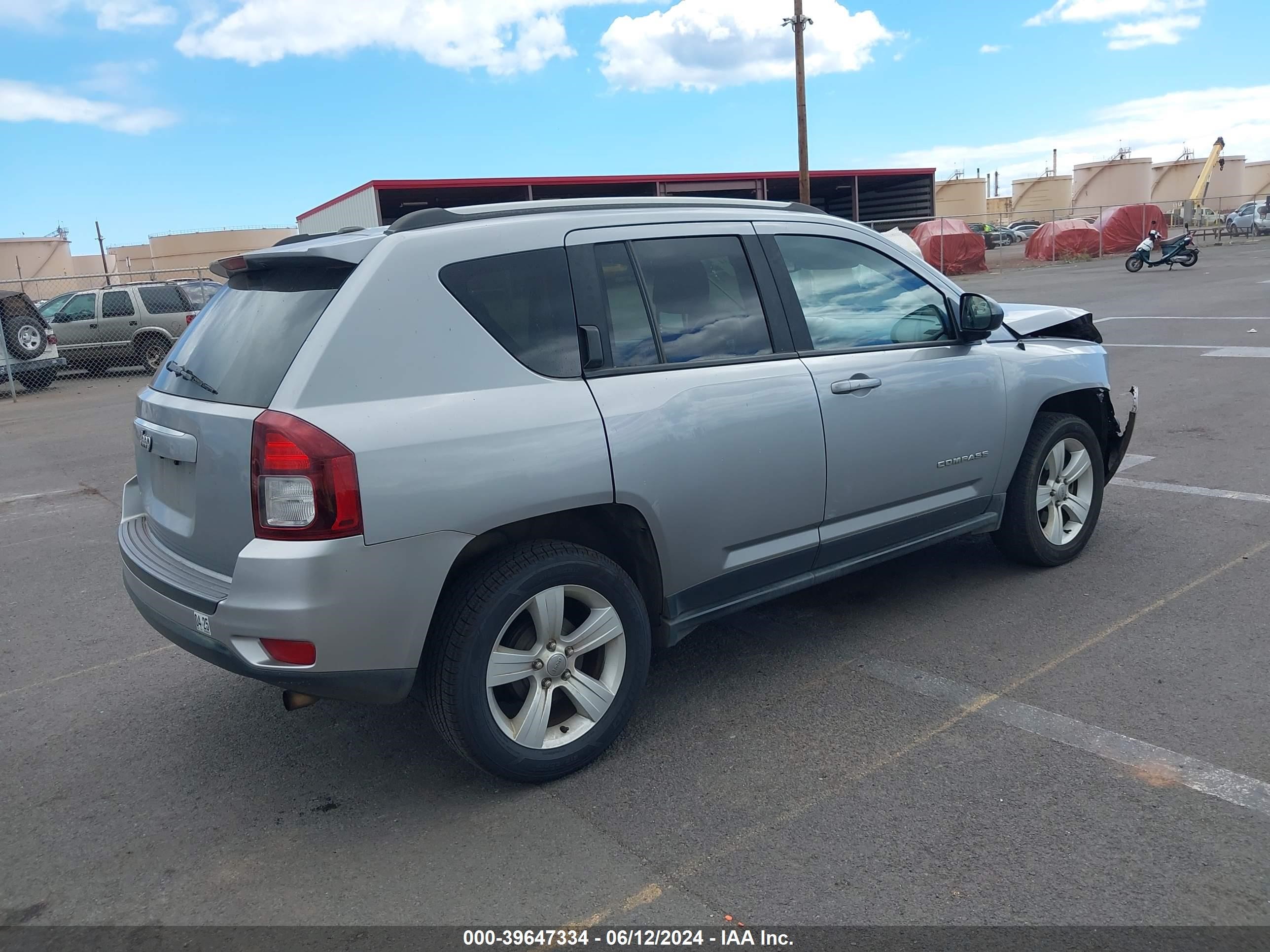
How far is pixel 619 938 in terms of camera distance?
2.65 m

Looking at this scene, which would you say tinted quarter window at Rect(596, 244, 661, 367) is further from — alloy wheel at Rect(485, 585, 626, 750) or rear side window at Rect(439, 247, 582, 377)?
alloy wheel at Rect(485, 585, 626, 750)

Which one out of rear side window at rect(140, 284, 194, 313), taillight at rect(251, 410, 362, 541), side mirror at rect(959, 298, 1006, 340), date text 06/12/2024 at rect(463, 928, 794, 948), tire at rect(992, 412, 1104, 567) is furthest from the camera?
rear side window at rect(140, 284, 194, 313)

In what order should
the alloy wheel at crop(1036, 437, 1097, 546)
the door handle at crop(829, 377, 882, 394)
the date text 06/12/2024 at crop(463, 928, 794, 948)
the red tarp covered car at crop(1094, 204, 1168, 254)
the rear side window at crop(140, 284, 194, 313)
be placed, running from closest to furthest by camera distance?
the date text 06/12/2024 at crop(463, 928, 794, 948) → the door handle at crop(829, 377, 882, 394) → the alloy wheel at crop(1036, 437, 1097, 546) → the rear side window at crop(140, 284, 194, 313) → the red tarp covered car at crop(1094, 204, 1168, 254)

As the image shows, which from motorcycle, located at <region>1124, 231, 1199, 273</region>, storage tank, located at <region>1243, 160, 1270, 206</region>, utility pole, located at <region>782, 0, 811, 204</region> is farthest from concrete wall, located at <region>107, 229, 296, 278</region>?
storage tank, located at <region>1243, 160, 1270, 206</region>

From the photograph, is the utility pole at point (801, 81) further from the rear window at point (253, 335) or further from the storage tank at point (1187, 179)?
the storage tank at point (1187, 179)

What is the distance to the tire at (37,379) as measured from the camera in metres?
17.6

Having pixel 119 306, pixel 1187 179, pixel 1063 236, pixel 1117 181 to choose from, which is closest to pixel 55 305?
pixel 119 306

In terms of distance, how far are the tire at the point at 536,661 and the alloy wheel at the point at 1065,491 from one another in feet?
8.29

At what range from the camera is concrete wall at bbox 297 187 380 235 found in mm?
29875

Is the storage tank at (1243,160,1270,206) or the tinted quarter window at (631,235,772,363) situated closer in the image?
the tinted quarter window at (631,235,772,363)

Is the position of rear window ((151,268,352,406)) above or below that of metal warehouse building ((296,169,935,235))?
below

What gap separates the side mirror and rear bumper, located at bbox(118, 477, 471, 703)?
103 inches

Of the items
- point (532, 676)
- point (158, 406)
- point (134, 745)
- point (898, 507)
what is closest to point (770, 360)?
point (898, 507)

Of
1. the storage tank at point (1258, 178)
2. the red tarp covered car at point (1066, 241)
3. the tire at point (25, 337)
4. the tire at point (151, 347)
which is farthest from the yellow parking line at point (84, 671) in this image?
the storage tank at point (1258, 178)
